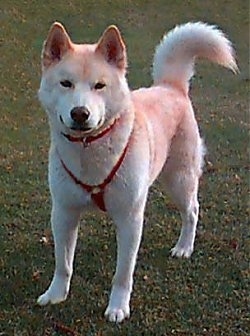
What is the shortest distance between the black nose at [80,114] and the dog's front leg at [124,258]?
0.61m

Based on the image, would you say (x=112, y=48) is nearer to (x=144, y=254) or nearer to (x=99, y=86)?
(x=99, y=86)

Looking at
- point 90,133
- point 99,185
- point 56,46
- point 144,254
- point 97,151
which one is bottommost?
point 144,254

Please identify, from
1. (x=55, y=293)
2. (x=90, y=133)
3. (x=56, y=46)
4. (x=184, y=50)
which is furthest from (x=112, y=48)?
(x=55, y=293)

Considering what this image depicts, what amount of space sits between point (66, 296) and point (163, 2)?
1328 centimetres

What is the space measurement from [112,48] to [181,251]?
142 cm

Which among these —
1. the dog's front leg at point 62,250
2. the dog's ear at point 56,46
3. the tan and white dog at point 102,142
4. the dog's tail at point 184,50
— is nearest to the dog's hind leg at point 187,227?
the tan and white dog at point 102,142

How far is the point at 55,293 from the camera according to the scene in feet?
12.2

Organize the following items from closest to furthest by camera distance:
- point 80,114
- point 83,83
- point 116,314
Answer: point 80,114 < point 83,83 < point 116,314

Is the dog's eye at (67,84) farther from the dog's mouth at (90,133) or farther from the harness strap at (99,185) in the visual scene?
the harness strap at (99,185)

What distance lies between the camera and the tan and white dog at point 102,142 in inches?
126

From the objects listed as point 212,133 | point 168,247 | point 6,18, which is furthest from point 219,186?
point 6,18

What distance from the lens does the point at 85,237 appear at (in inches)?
176

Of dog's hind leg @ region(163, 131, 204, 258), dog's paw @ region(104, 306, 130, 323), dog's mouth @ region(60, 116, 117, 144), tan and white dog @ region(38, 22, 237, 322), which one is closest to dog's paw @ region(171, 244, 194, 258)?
dog's hind leg @ region(163, 131, 204, 258)

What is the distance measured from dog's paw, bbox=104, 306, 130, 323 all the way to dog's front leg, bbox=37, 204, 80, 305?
26cm
